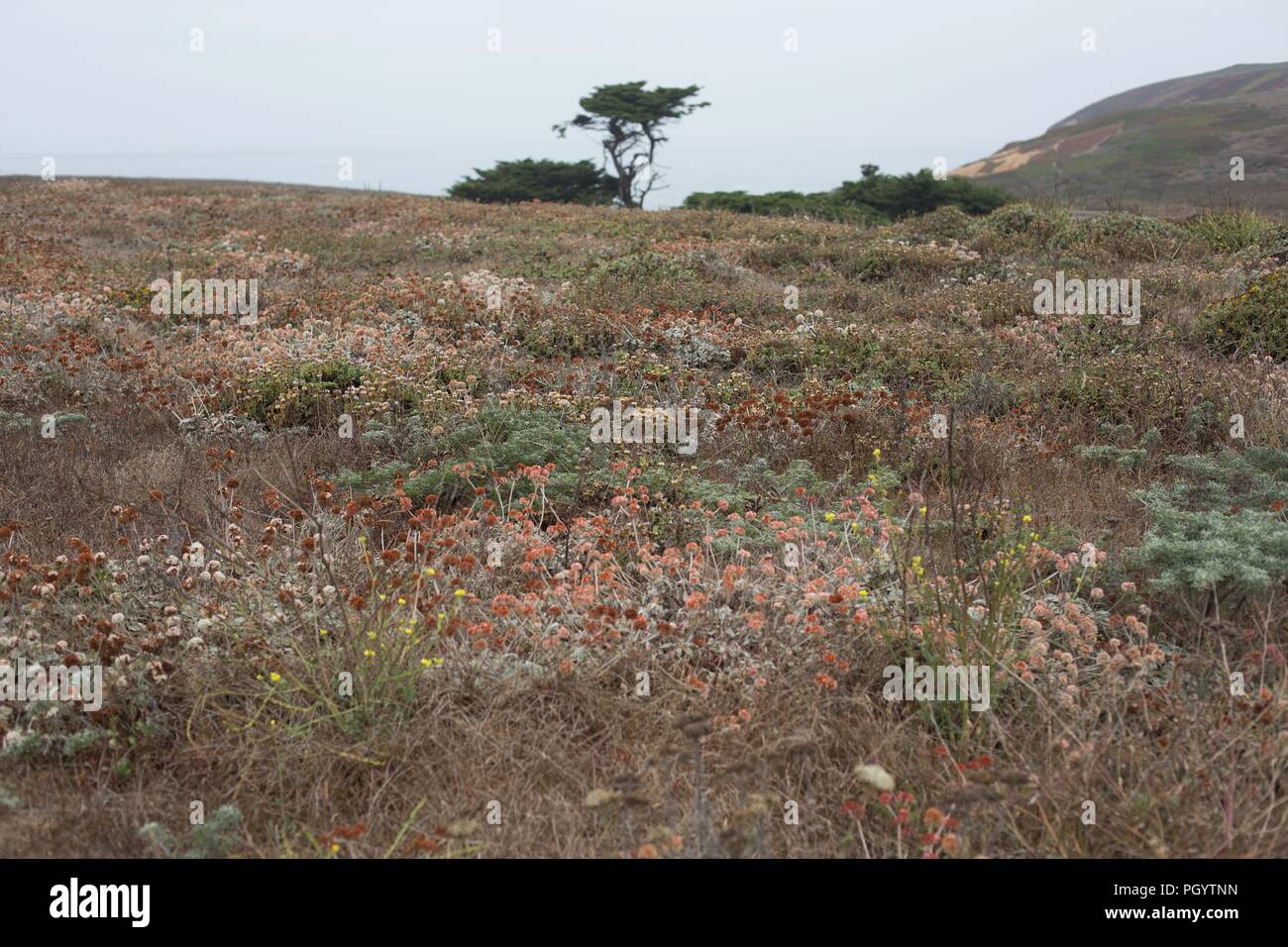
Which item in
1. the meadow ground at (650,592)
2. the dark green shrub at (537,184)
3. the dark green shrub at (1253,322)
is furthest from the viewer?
the dark green shrub at (537,184)

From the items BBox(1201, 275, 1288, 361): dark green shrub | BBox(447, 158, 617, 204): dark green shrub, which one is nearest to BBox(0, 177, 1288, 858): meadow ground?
BBox(1201, 275, 1288, 361): dark green shrub

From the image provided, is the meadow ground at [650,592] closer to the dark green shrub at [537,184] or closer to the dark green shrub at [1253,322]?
the dark green shrub at [1253,322]

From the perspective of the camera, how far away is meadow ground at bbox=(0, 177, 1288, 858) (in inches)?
116

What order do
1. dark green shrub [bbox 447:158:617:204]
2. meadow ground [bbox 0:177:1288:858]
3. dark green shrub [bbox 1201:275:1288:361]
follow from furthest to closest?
dark green shrub [bbox 447:158:617:204] < dark green shrub [bbox 1201:275:1288:361] < meadow ground [bbox 0:177:1288:858]

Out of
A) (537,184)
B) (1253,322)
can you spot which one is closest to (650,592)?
(1253,322)

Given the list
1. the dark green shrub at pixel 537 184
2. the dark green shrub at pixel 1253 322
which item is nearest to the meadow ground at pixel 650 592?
the dark green shrub at pixel 1253 322

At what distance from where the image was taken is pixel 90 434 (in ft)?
22.2

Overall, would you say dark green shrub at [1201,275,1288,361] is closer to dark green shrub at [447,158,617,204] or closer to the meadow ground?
the meadow ground

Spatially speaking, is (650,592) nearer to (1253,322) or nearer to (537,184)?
(1253,322)

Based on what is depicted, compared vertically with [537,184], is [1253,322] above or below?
below

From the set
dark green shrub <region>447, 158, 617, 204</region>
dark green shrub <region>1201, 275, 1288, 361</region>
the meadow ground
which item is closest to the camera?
the meadow ground

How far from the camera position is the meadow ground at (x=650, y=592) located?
116 inches

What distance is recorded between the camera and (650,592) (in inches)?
159
